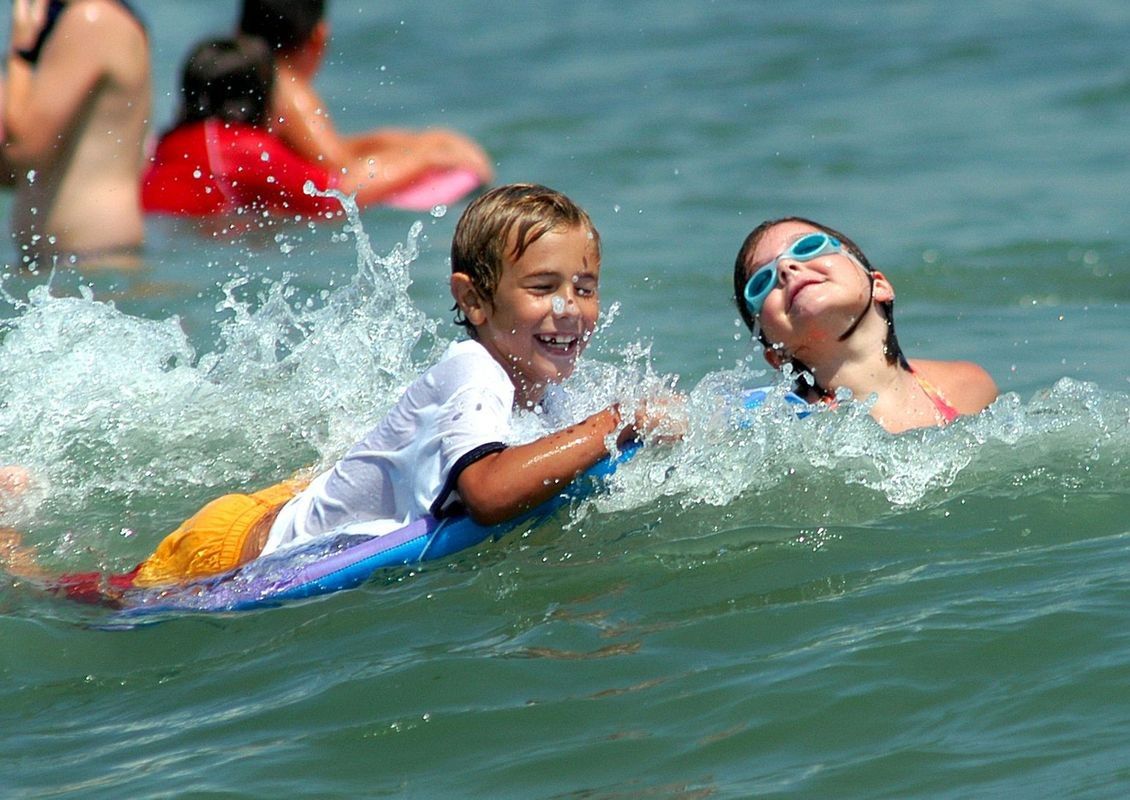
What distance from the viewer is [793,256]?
16.9ft

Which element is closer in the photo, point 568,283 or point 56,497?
point 568,283

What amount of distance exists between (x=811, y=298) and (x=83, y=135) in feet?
15.6

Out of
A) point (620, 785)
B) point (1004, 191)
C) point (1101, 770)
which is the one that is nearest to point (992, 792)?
point (1101, 770)

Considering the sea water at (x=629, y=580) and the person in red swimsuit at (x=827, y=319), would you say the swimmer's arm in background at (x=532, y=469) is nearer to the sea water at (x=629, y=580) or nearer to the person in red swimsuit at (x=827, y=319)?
the sea water at (x=629, y=580)

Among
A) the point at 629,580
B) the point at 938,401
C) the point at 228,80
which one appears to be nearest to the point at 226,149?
the point at 228,80

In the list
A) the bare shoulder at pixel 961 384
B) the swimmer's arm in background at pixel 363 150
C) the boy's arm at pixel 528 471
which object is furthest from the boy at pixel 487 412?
the swimmer's arm in background at pixel 363 150

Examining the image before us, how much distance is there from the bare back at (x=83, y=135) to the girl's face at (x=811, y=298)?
14.3 ft

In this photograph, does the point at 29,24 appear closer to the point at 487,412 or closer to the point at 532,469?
the point at 487,412

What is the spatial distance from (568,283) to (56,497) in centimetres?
218

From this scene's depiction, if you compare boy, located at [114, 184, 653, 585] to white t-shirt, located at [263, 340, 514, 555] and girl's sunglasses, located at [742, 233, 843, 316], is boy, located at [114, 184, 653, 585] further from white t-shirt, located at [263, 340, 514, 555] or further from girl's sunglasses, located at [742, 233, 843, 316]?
girl's sunglasses, located at [742, 233, 843, 316]

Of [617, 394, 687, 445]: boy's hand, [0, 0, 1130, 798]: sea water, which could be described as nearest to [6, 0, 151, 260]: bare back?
[0, 0, 1130, 798]: sea water

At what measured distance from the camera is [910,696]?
3.82 metres

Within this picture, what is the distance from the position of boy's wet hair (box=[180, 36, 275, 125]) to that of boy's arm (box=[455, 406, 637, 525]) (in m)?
6.19

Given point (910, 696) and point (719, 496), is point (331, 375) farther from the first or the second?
point (910, 696)
